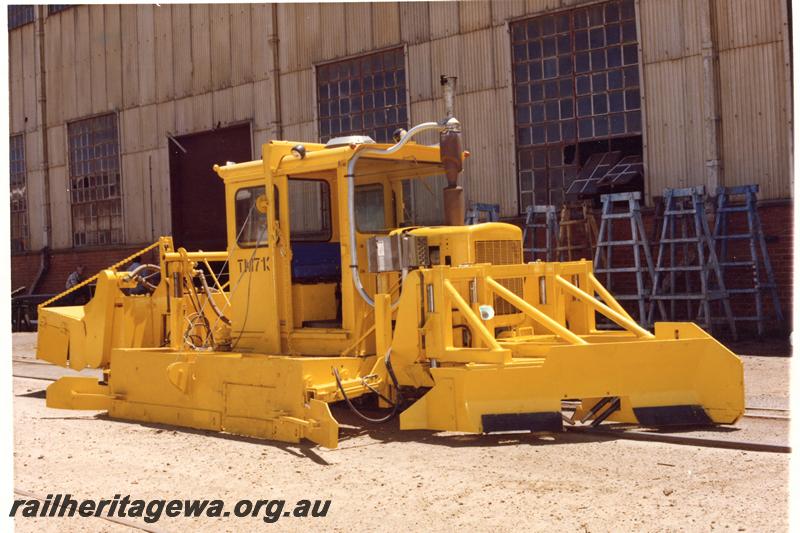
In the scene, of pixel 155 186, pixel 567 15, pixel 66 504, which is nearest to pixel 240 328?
pixel 66 504

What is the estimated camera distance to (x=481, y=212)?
1780 centimetres

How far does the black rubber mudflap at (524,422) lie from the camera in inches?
298

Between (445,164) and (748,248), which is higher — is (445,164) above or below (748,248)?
above

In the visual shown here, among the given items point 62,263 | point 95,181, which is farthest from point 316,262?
point 62,263

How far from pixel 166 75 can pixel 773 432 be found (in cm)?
1930

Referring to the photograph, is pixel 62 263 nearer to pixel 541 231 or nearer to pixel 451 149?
pixel 541 231

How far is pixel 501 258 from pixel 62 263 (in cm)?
2092

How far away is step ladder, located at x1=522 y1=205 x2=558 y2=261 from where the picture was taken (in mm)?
16750

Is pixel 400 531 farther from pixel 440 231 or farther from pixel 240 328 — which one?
pixel 240 328

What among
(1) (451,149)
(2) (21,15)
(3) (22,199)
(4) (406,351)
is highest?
(2) (21,15)

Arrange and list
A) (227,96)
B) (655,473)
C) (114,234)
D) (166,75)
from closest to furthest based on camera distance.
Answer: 1. (655,473)
2. (227,96)
3. (166,75)
4. (114,234)

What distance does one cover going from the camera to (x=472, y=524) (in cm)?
568

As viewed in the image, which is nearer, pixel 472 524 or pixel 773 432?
pixel 472 524

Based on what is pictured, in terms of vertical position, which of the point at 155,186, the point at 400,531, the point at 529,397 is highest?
the point at 155,186
